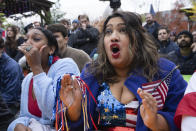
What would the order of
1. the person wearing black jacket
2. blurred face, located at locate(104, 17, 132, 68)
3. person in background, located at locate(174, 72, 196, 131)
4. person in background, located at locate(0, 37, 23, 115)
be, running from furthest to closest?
the person wearing black jacket
person in background, located at locate(0, 37, 23, 115)
blurred face, located at locate(104, 17, 132, 68)
person in background, located at locate(174, 72, 196, 131)

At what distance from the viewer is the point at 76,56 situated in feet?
12.3

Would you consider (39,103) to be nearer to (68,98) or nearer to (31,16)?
(68,98)

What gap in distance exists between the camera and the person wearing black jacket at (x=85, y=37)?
512 centimetres

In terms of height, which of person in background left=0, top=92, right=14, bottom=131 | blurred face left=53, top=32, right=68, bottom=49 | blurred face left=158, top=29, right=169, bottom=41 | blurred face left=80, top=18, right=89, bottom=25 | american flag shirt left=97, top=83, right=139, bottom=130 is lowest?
person in background left=0, top=92, right=14, bottom=131

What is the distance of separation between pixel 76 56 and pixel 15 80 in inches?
42.0

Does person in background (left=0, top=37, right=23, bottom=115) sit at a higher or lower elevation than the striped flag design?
lower

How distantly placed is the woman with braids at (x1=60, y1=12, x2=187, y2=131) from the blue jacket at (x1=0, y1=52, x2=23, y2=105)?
146 centimetres

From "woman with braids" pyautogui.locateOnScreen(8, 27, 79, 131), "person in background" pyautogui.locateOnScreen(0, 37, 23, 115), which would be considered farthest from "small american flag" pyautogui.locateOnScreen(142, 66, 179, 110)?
"person in background" pyautogui.locateOnScreen(0, 37, 23, 115)

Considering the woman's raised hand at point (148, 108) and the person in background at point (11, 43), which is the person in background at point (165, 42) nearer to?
the person in background at point (11, 43)

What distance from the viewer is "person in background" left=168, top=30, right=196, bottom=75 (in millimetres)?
4586

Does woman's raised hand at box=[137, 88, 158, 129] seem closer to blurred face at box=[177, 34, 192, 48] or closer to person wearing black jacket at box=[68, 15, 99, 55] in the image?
person wearing black jacket at box=[68, 15, 99, 55]

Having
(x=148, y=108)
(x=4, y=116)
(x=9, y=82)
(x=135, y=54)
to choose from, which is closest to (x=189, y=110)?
(x=148, y=108)

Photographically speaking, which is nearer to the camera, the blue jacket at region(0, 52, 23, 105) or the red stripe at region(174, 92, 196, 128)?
the red stripe at region(174, 92, 196, 128)

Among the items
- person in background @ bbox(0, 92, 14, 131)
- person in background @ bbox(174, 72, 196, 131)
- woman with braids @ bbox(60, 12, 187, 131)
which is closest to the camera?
person in background @ bbox(174, 72, 196, 131)
